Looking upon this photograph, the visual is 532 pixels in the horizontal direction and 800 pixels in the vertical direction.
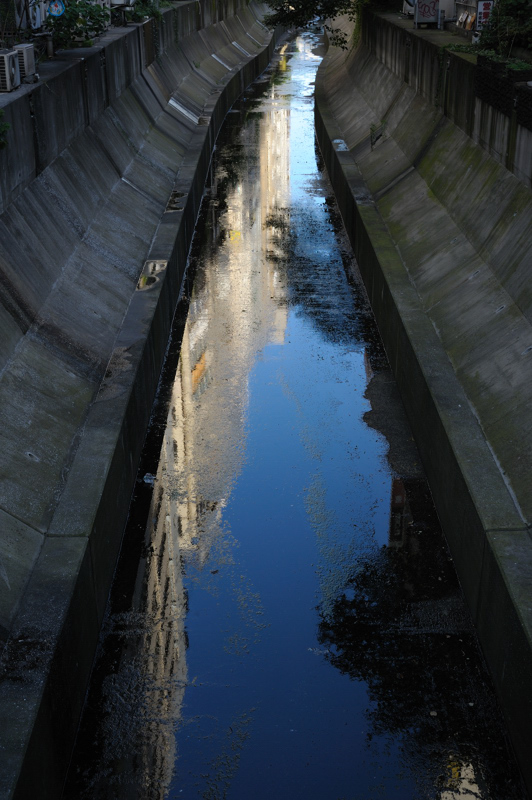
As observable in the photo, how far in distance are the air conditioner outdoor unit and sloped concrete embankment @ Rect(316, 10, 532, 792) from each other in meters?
5.35

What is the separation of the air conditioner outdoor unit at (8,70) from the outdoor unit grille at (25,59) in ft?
1.70

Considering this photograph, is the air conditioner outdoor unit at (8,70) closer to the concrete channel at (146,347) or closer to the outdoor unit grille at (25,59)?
the concrete channel at (146,347)

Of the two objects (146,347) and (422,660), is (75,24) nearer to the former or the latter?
(146,347)

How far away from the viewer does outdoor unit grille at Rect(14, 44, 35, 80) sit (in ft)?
39.8

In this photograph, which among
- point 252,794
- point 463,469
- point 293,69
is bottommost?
point 252,794

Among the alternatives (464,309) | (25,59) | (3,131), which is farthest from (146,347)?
(25,59)

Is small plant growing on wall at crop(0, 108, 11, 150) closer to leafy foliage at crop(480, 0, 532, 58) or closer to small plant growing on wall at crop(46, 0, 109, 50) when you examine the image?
small plant growing on wall at crop(46, 0, 109, 50)

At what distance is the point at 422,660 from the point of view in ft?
23.3

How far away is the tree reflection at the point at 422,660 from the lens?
20.2 feet

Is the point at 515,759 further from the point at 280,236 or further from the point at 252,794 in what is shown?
the point at 280,236

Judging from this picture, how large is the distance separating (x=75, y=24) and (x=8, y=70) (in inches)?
209

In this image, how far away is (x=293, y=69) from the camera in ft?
153

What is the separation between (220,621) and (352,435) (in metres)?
3.64

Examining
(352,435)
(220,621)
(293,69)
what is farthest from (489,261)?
(293,69)
